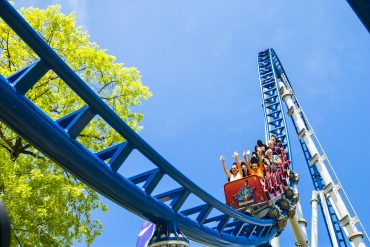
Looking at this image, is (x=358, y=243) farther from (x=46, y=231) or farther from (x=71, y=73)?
(x=71, y=73)

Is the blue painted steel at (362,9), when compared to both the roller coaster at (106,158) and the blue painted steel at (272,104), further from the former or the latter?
the blue painted steel at (272,104)

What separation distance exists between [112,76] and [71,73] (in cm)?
447

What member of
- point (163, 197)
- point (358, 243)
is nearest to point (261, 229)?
point (163, 197)

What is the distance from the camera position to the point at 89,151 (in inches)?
127

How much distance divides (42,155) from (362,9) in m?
5.38

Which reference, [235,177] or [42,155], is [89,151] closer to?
[42,155]

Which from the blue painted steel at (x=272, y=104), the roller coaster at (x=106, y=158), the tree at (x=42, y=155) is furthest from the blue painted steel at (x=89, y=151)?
the blue painted steel at (x=272, y=104)

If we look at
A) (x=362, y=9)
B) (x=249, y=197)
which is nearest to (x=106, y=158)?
(x=362, y=9)

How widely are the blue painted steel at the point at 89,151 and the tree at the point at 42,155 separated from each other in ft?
6.21

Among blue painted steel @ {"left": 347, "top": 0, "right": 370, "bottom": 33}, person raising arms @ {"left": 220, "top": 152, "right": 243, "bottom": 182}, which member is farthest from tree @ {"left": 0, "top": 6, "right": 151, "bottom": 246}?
blue painted steel @ {"left": 347, "top": 0, "right": 370, "bottom": 33}

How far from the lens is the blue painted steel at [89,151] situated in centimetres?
268

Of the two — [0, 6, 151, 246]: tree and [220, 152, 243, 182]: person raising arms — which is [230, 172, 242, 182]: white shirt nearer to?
[220, 152, 243, 182]: person raising arms

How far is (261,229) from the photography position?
7.04 m

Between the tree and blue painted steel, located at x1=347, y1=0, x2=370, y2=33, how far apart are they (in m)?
4.45
